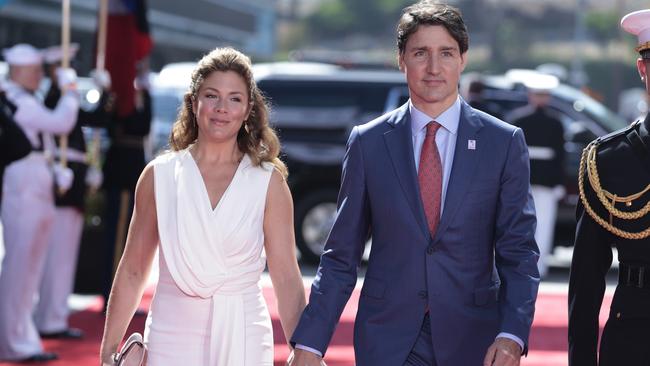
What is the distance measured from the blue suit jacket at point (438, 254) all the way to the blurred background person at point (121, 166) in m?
6.40

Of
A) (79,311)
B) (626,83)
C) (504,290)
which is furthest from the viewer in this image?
(626,83)

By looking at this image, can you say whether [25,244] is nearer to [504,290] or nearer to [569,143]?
[504,290]

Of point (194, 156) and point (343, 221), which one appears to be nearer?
point (343, 221)

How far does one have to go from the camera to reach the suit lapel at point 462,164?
4918 millimetres

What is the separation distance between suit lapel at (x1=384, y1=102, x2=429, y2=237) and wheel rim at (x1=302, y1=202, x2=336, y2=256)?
10027 millimetres

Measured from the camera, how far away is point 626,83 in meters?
83.9

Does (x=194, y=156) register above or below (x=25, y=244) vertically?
Answer: above

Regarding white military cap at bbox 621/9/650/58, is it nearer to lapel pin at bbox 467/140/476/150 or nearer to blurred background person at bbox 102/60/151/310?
lapel pin at bbox 467/140/476/150

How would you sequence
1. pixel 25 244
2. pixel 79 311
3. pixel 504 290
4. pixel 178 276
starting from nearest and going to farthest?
pixel 504 290, pixel 178 276, pixel 25 244, pixel 79 311

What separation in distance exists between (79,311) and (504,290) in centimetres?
717

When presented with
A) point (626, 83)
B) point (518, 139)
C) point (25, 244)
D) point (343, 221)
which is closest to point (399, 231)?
point (343, 221)

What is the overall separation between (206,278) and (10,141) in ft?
11.7

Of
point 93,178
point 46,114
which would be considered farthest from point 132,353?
point 93,178

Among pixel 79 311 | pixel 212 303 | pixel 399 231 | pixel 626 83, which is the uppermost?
pixel 626 83
